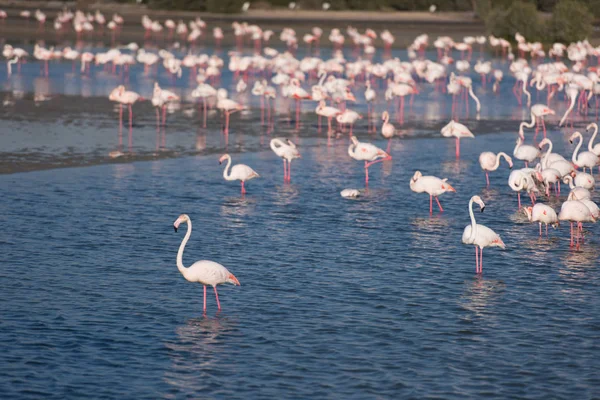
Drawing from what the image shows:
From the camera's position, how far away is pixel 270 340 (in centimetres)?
1049

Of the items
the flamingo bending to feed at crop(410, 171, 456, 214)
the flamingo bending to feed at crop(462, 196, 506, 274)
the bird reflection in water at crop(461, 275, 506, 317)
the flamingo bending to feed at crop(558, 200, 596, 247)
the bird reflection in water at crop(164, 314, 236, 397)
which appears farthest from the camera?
the flamingo bending to feed at crop(410, 171, 456, 214)

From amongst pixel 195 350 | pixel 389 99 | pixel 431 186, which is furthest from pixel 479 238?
pixel 389 99

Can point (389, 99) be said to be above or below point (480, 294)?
above

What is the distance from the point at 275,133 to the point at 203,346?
14538mm

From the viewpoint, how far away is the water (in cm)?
960

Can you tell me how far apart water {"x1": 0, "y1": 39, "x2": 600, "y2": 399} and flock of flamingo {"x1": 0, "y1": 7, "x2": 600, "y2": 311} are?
42 centimetres

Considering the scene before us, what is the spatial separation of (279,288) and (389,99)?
18.2m

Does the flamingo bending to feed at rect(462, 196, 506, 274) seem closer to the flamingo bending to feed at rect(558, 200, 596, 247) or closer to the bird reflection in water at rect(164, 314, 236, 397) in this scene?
the flamingo bending to feed at rect(558, 200, 596, 247)

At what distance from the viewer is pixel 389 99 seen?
97.9 ft

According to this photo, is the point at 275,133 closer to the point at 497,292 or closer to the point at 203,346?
the point at 497,292

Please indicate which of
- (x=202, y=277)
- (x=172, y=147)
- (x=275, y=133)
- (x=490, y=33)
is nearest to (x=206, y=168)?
(x=172, y=147)

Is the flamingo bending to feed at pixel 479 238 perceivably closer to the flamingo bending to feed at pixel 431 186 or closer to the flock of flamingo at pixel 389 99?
the flock of flamingo at pixel 389 99

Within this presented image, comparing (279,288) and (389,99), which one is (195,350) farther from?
(389,99)

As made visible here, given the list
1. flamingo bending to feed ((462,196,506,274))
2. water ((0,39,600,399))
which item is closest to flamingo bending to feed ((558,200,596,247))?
water ((0,39,600,399))
